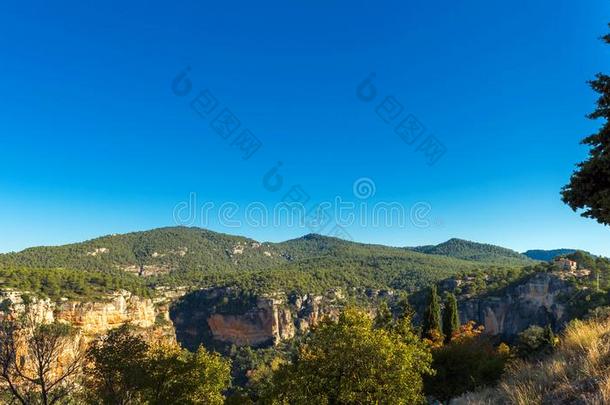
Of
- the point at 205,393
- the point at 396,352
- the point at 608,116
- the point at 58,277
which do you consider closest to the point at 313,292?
the point at 58,277

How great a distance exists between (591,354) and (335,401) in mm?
10557

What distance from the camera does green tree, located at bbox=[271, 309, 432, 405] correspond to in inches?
548

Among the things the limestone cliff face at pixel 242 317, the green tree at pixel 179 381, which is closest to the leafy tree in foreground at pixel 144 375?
the green tree at pixel 179 381

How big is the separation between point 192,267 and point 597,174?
168106 mm

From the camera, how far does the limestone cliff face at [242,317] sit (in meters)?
102

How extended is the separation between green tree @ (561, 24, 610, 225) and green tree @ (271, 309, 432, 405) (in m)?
7.88

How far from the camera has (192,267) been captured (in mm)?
165750

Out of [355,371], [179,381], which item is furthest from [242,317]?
[355,371]

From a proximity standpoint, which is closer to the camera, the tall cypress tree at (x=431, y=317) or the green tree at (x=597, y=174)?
the green tree at (x=597, y=174)

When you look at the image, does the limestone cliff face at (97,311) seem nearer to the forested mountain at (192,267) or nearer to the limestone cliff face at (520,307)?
the forested mountain at (192,267)

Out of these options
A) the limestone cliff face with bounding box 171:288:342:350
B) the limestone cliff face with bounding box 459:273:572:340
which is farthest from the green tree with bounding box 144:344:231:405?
the limestone cliff face with bounding box 171:288:342:350

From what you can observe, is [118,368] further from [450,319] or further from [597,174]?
[450,319]

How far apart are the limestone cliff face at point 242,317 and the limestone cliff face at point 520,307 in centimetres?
3961

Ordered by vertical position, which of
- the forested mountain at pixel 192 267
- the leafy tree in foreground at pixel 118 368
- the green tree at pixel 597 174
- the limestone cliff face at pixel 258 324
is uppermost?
the forested mountain at pixel 192 267
